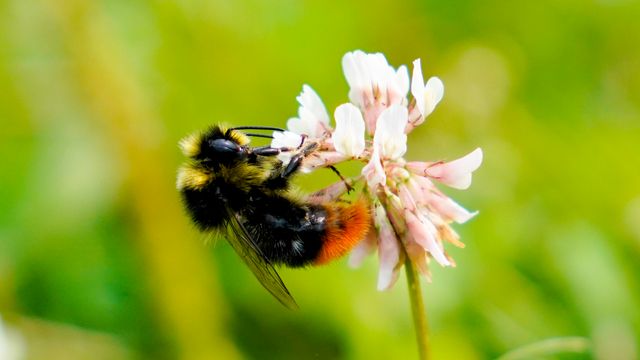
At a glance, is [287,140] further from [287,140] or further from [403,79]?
[403,79]

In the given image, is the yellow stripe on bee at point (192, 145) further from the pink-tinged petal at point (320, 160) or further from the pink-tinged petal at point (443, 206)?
the pink-tinged petal at point (443, 206)

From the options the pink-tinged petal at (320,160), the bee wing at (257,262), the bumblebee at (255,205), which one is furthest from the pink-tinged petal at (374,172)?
the bee wing at (257,262)

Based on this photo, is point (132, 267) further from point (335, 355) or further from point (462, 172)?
point (462, 172)

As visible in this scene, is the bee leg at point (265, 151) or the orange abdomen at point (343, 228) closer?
the orange abdomen at point (343, 228)

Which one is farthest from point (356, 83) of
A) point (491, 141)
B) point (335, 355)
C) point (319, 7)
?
point (319, 7)

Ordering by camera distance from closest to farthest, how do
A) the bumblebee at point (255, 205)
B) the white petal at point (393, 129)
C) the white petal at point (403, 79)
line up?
1. the white petal at point (393, 129)
2. the white petal at point (403, 79)
3. the bumblebee at point (255, 205)
